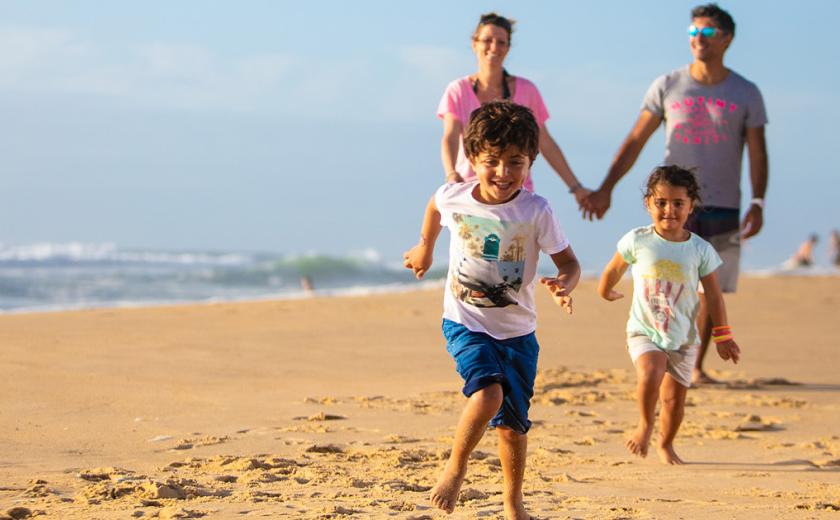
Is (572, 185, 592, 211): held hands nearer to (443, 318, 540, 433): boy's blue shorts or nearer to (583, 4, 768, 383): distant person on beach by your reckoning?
(583, 4, 768, 383): distant person on beach

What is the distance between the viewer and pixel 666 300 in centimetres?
551

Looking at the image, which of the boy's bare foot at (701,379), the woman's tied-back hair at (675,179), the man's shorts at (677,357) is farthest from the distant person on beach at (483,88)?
the boy's bare foot at (701,379)

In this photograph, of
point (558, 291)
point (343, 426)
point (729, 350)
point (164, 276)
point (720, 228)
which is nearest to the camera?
point (558, 291)

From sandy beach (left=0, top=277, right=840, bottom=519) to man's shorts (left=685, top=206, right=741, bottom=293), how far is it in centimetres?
98

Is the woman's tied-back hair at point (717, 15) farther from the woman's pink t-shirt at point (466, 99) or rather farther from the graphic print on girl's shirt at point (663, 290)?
the graphic print on girl's shirt at point (663, 290)

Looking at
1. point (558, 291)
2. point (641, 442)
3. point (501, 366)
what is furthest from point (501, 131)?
point (641, 442)

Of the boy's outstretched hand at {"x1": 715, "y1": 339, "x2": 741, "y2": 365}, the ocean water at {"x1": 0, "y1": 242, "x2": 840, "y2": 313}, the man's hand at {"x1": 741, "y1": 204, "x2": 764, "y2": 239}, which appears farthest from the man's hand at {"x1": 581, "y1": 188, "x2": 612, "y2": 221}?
the ocean water at {"x1": 0, "y1": 242, "x2": 840, "y2": 313}

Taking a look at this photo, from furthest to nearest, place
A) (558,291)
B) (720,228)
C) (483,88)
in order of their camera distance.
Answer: (720,228) < (483,88) < (558,291)

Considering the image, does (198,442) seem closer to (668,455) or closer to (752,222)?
(668,455)

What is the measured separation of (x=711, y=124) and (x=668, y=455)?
258cm

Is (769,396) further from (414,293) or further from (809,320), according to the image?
(414,293)

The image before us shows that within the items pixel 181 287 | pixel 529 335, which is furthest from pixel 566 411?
pixel 181 287

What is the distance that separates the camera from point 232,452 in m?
5.25

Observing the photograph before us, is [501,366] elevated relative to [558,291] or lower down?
lower down
